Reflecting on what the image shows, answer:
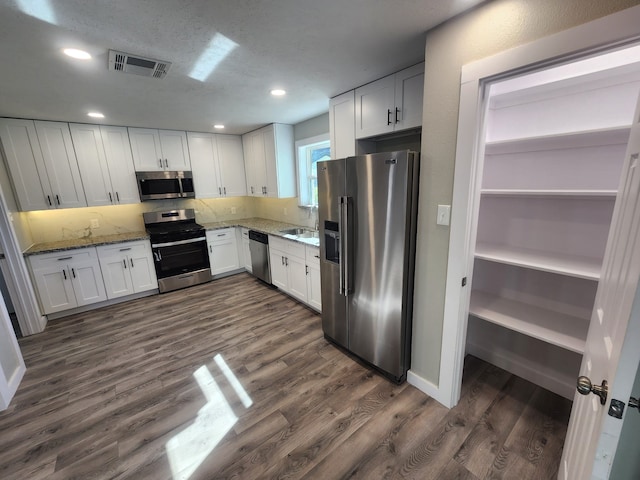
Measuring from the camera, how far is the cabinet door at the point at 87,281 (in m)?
3.27

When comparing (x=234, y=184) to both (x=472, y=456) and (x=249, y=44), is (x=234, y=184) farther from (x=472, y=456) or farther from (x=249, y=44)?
(x=472, y=456)

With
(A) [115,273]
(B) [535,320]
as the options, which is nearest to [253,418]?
(B) [535,320]

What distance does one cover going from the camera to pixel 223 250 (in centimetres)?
439

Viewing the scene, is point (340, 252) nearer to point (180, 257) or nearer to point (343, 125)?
point (343, 125)

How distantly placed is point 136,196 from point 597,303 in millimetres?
4768

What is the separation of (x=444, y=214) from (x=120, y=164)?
416cm

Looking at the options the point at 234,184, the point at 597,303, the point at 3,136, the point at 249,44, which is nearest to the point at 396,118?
the point at 249,44

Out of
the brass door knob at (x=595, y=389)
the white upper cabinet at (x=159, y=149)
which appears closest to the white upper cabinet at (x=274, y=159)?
the white upper cabinet at (x=159, y=149)

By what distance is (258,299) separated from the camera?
11.9 ft

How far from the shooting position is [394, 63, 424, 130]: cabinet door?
76.5 inches

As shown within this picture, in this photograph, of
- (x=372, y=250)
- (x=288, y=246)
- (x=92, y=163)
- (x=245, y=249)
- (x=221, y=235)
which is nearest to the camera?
(x=372, y=250)

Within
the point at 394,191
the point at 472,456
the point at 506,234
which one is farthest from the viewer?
the point at 506,234

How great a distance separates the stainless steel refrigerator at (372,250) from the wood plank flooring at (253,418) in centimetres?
31

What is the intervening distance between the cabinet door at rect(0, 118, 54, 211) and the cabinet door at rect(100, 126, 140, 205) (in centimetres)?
64
